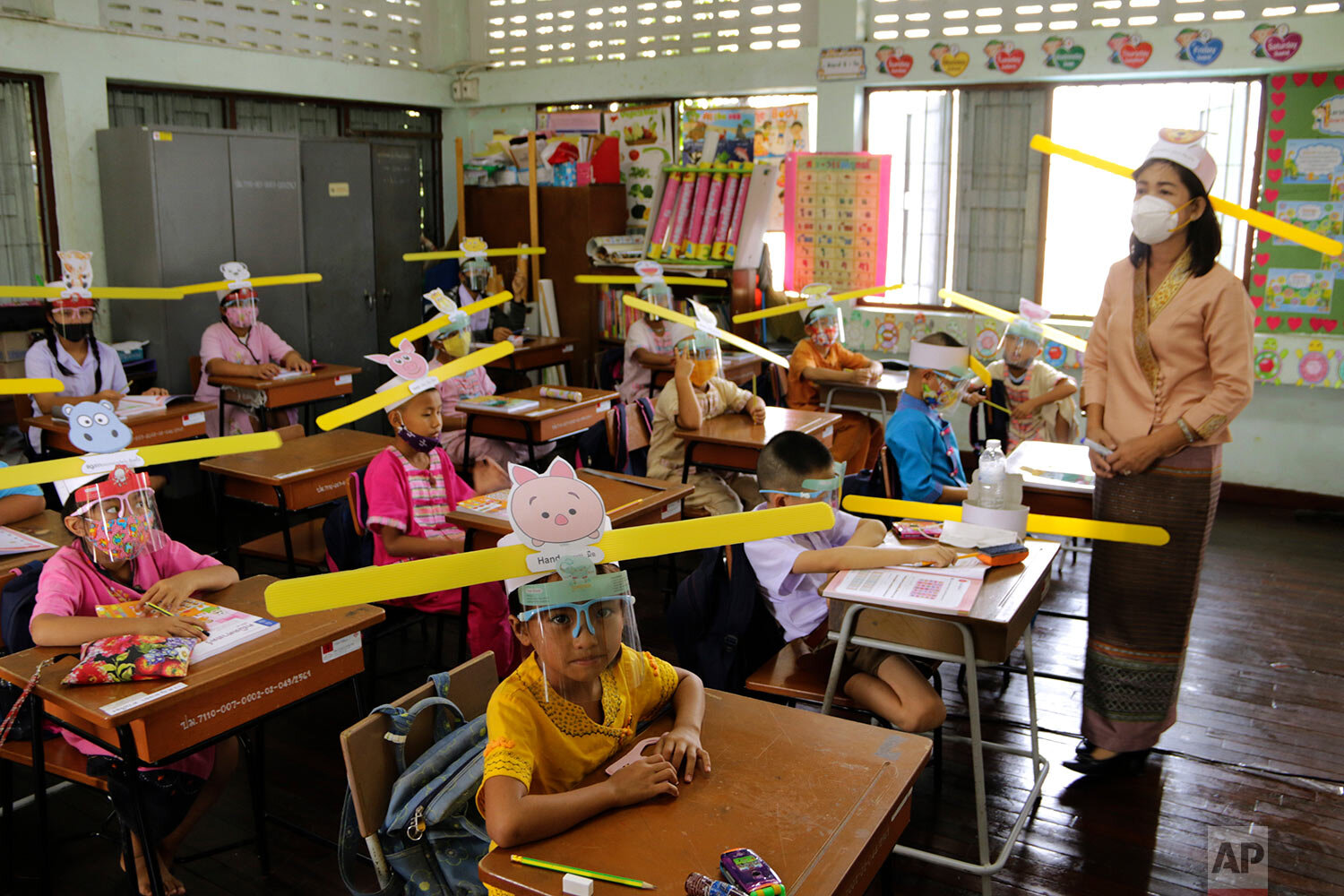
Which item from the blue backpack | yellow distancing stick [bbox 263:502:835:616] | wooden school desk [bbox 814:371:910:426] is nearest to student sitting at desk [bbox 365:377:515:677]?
the blue backpack

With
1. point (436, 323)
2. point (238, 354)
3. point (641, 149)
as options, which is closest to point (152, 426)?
point (238, 354)

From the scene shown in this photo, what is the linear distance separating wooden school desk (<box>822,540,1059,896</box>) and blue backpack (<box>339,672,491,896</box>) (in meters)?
0.96

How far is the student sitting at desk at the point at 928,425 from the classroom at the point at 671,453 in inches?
0.7

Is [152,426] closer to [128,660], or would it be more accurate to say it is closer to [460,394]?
[460,394]

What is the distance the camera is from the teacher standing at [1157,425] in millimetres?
2734

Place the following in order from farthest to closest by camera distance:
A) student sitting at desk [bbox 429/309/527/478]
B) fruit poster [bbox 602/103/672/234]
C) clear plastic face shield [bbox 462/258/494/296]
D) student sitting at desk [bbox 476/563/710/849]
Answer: fruit poster [bbox 602/103/672/234] < clear plastic face shield [bbox 462/258/494/296] < student sitting at desk [bbox 429/309/527/478] < student sitting at desk [bbox 476/563/710/849]

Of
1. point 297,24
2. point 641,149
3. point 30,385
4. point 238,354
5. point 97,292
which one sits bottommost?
point 238,354

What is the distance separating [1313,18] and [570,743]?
19.3ft

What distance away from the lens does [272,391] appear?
5.29m

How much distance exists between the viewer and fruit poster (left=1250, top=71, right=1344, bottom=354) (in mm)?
5598

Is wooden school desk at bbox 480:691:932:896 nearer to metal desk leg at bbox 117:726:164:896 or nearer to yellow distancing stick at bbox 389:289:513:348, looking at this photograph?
metal desk leg at bbox 117:726:164:896

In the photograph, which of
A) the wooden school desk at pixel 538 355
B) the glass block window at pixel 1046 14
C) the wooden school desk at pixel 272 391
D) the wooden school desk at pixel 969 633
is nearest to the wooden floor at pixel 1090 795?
the wooden school desk at pixel 969 633

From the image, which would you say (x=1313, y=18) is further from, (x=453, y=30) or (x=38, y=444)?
(x=38, y=444)

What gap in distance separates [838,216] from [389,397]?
16.6 ft
